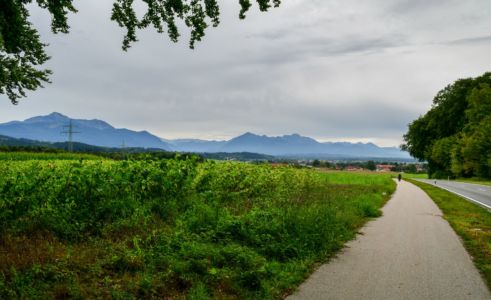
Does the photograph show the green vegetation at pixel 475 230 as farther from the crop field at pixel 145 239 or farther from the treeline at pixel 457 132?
the treeline at pixel 457 132

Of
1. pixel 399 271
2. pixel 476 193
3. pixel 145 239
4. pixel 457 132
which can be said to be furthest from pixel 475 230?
pixel 457 132

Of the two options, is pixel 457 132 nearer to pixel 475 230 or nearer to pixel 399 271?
pixel 475 230

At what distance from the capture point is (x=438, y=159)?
6856 cm

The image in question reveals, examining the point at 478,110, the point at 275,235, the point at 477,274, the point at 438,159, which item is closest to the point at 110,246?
the point at 275,235

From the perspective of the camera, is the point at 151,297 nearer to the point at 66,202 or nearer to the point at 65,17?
the point at 66,202

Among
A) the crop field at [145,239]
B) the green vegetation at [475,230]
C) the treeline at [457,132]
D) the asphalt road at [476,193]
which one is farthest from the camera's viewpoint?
the treeline at [457,132]

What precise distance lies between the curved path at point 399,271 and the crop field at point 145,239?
43 centimetres

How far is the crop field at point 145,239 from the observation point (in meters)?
5.94

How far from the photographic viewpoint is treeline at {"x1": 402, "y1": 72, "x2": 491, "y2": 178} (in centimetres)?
5472

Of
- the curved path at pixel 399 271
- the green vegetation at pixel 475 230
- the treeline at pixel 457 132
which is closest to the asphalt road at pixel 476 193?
the green vegetation at pixel 475 230

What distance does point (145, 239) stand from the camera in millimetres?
8320

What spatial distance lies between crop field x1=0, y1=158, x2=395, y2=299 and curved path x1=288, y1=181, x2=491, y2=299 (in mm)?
429

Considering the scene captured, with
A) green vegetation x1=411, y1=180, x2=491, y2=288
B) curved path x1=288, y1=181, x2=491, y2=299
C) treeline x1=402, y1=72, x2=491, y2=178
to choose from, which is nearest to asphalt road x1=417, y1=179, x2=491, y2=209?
green vegetation x1=411, y1=180, x2=491, y2=288

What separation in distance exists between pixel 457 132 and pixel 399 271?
2672 inches
